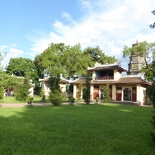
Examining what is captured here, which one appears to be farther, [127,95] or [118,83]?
[127,95]

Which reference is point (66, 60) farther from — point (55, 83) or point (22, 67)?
point (55, 83)

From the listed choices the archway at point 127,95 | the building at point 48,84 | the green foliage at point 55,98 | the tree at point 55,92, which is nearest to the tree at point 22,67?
the building at point 48,84

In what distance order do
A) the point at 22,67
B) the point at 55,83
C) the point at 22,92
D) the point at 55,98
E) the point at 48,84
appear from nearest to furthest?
the point at 55,98 → the point at 55,83 → the point at 22,92 → the point at 48,84 → the point at 22,67

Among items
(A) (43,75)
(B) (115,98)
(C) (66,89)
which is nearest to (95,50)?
(C) (66,89)

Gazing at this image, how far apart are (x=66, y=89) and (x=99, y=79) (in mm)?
11736

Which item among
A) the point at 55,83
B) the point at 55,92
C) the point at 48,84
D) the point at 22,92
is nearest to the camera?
the point at 55,92

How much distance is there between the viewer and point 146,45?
31.4m

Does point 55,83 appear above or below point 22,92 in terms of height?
above

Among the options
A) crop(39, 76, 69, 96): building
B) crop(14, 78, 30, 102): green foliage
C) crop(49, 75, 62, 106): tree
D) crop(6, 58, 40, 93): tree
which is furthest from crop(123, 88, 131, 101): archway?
crop(6, 58, 40, 93): tree

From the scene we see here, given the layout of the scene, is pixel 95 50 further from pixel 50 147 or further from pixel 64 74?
pixel 50 147

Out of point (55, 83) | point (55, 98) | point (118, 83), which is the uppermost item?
point (118, 83)

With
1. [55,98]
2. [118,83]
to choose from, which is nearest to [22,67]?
[118,83]

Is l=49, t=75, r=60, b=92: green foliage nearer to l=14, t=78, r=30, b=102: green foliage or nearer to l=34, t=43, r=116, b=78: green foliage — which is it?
l=14, t=78, r=30, b=102: green foliage

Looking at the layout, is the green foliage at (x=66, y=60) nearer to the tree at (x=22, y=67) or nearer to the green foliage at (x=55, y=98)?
the tree at (x=22, y=67)
